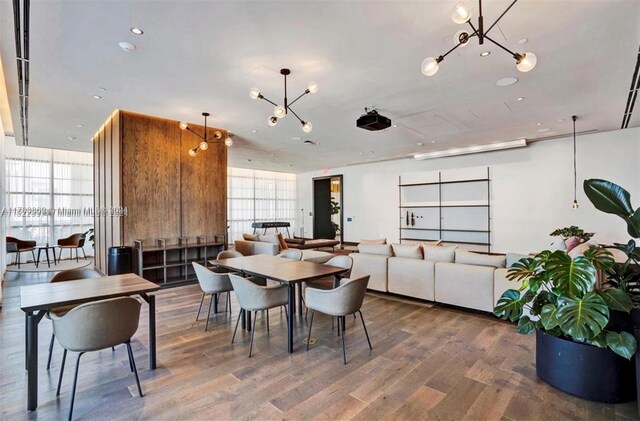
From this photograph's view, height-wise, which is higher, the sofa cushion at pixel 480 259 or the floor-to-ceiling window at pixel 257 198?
the floor-to-ceiling window at pixel 257 198

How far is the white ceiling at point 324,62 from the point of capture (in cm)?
276

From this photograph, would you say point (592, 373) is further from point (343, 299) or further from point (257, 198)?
point (257, 198)

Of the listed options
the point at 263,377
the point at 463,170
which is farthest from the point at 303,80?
the point at 463,170

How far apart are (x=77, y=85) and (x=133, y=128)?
1.44m

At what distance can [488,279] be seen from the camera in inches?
162

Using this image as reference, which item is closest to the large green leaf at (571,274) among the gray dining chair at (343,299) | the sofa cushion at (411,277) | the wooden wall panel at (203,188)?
the gray dining chair at (343,299)

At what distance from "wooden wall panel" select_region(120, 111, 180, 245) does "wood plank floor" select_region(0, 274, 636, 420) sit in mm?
2285

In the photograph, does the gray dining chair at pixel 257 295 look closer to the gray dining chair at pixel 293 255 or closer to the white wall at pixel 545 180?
the gray dining chair at pixel 293 255

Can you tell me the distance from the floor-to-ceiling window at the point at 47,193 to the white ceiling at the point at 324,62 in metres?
2.87

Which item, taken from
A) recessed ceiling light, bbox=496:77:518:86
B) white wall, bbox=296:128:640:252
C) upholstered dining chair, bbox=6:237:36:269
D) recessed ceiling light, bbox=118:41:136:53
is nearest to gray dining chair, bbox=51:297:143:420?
recessed ceiling light, bbox=118:41:136:53

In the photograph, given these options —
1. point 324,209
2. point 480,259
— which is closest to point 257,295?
point 480,259

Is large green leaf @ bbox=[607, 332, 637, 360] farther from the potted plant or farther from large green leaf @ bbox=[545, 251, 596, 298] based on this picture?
large green leaf @ bbox=[545, 251, 596, 298]

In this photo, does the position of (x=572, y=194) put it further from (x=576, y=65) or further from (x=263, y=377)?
(x=263, y=377)

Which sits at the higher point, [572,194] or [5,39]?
[5,39]
